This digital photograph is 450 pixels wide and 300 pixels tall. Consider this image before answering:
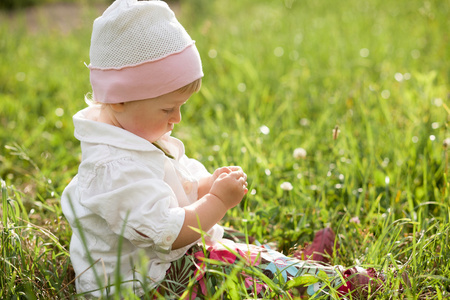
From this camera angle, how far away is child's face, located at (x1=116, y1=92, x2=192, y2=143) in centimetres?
158

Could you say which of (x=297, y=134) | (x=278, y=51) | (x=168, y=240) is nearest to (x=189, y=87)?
(x=168, y=240)

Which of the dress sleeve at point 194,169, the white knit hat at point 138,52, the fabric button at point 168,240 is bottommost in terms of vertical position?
the dress sleeve at point 194,169

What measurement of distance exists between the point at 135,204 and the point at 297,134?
1.54 metres

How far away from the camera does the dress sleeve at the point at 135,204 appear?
1.43 meters

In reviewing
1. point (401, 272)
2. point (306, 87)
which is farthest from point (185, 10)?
point (401, 272)

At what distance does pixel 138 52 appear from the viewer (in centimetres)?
150

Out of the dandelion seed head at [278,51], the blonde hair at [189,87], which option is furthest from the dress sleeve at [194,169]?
the dandelion seed head at [278,51]

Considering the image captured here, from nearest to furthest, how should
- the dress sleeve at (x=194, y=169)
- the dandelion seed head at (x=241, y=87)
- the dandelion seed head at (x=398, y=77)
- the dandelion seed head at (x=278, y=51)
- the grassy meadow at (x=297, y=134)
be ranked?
the grassy meadow at (x=297, y=134)
the dress sleeve at (x=194, y=169)
the dandelion seed head at (x=398, y=77)
the dandelion seed head at (x=241, y=87)
the dandelion seed head at (x=278, y=51)

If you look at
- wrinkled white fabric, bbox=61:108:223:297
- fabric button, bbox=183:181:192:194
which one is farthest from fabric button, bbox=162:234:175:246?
fabric button, bbox=183:181:192:194

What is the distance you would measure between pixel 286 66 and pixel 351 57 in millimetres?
558

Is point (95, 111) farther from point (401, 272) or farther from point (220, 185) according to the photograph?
point (401, 272)

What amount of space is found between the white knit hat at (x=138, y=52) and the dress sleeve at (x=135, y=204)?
236mm

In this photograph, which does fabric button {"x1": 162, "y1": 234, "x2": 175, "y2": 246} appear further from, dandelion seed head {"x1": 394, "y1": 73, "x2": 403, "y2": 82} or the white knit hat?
dandelion seed head {"x1": 394, "y1": 73, "x2": 403, "y2": 82}

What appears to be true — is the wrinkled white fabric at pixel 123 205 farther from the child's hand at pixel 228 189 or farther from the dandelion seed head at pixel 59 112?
the dandelion seed head at pixel 59 112
